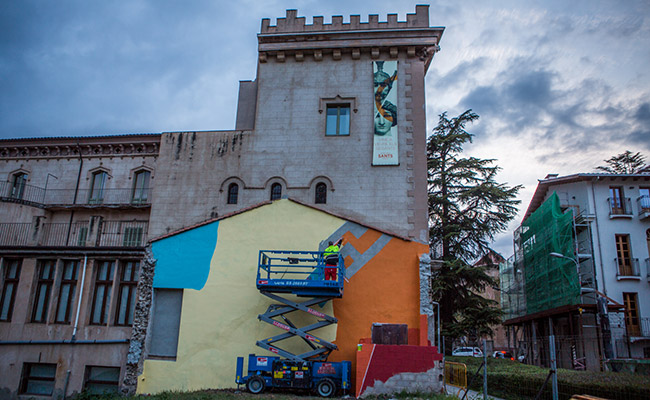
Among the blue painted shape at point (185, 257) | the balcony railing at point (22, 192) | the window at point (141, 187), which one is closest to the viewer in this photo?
the blue painted shape at point (185, 257)

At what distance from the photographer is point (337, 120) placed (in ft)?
75.2

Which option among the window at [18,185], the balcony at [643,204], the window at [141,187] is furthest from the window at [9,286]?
the balcony at [643,204]

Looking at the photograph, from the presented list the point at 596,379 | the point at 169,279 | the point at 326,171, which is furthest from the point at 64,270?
the point at 596,379

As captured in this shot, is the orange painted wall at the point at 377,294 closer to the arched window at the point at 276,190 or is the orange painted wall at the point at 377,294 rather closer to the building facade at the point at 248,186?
the building facade at the point at 248,186

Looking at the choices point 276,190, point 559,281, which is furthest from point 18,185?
point 559,281

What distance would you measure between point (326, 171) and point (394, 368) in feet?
31.8

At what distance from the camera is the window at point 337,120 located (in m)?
22.7

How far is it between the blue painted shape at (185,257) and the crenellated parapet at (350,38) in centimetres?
999

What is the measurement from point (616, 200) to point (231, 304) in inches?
1150

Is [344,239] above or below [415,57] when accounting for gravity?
below

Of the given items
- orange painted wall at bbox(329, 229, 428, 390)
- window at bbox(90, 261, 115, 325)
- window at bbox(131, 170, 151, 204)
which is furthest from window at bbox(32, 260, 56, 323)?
orange painted wall at bbox(329, 229, 428, 390)

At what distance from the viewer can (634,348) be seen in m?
29.6

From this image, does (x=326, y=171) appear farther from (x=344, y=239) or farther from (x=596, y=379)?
(x=596, y=379)

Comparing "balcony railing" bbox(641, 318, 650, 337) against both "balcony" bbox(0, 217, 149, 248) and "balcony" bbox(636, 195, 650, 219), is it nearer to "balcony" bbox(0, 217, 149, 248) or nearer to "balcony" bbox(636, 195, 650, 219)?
"balcony" bbox(636, 195, 650, 219)
